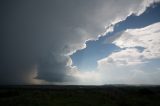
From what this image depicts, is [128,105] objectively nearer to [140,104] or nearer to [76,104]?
[140,104]

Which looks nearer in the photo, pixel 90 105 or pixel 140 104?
pixel 90 105

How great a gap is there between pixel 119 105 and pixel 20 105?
722 inches

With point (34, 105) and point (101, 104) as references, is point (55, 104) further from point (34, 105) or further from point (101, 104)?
point (101, 104)

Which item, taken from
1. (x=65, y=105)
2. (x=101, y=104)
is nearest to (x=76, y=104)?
(x=65, y=105)

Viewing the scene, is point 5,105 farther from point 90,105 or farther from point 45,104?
point 90,105

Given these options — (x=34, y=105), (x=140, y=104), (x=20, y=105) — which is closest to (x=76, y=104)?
(x=34, y=105)

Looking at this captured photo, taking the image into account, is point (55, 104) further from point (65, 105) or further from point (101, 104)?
point (101, 104)

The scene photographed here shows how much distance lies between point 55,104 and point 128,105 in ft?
45.3

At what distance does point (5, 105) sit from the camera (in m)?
35.8

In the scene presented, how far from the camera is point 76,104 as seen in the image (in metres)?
36.2

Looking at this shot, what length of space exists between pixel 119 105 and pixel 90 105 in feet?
18.5

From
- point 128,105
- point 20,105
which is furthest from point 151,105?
point 20,105

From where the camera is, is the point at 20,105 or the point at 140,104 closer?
the point at 20,105

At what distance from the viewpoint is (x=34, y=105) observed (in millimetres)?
34375
